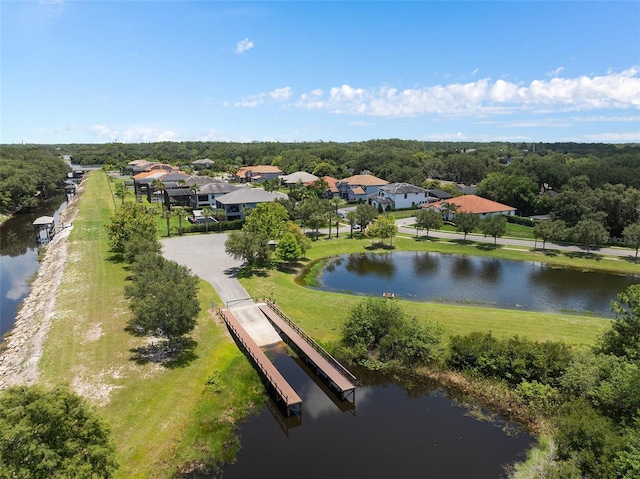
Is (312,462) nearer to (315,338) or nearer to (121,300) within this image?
(315,338)

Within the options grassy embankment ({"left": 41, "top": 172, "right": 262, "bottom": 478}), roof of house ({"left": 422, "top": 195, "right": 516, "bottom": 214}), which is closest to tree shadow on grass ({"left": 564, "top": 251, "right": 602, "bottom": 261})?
roof of house ({"left": 422, "top": 195, "right": 516, "bottom": 214})

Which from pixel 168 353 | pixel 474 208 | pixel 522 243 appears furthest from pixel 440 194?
pixel 168 353

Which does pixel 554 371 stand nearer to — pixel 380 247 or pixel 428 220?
pixel 380 247

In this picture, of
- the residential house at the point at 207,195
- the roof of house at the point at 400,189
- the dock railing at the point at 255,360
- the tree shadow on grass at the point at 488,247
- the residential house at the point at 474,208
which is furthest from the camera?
the roof of house at the point at 400,189

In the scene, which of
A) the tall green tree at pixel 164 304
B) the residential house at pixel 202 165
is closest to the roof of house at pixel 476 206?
the tall green tree at pixel 164 304

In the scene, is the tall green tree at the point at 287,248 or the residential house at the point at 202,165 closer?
the tall green tree at the point at 287,248

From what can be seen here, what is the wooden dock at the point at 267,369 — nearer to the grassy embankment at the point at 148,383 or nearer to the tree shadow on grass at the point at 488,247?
the grassy embankment at the point at 148,383
